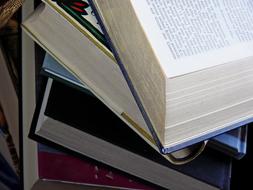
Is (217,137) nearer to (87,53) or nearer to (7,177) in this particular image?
(87,53)

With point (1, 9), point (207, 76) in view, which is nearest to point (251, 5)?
point (207, 76)

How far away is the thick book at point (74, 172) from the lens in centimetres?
39

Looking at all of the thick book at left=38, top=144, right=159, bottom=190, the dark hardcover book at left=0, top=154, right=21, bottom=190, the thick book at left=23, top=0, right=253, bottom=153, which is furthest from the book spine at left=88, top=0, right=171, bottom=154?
the dark hardcover book at left=0, top=154, right=21, bottom=190

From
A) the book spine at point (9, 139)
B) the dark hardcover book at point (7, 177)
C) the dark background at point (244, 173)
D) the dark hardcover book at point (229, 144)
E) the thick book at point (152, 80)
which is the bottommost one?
the dark background at point (244, 173)

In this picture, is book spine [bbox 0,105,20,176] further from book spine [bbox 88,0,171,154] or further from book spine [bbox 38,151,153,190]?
book spine [bbox 88,0,171,154]

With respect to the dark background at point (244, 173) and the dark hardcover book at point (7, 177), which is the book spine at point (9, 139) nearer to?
the dark hardcover book at point (7, 177)

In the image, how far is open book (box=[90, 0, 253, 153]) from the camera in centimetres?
27

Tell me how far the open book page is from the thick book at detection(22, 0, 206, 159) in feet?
Answer: 0.12

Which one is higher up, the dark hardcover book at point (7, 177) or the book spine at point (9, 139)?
the book spine at point (9, 139)

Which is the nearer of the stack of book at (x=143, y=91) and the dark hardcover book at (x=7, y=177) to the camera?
the stack of book at (x=143, y=91)

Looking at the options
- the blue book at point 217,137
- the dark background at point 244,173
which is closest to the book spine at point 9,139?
the blue book at point 217,137

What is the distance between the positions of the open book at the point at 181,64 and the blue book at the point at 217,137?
0.04 m

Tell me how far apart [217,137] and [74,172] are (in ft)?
0.45

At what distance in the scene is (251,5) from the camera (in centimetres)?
35
